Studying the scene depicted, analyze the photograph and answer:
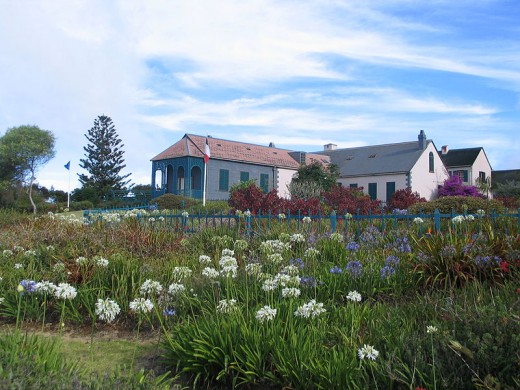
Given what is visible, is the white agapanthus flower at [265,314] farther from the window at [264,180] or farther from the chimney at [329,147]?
the chimney at [329,147]

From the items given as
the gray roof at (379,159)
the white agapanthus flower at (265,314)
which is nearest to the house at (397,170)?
the gray roof at (379,159)

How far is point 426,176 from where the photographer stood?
124 feet

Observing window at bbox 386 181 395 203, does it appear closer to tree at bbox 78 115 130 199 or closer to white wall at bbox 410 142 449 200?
white wall at bbox 410 142 449 200

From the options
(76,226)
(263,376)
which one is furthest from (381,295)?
(76,226)

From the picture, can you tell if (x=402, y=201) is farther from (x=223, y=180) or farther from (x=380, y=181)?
(x=380, y=181)

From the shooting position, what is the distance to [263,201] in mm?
12883

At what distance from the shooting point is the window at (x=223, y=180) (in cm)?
3325

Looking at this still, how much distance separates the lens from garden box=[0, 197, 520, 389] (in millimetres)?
2805

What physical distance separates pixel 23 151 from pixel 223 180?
71.9 feet

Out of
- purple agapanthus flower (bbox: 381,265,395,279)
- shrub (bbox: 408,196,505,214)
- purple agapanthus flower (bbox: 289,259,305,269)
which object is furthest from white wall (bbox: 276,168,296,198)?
purple agapanthus flower (bbox: 381,265,395,279)

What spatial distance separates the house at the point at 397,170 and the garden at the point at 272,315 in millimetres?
29611

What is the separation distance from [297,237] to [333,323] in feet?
8.97

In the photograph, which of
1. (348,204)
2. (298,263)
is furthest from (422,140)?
(298,263)

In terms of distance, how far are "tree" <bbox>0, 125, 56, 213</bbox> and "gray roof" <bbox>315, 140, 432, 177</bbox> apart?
91.3 feet
